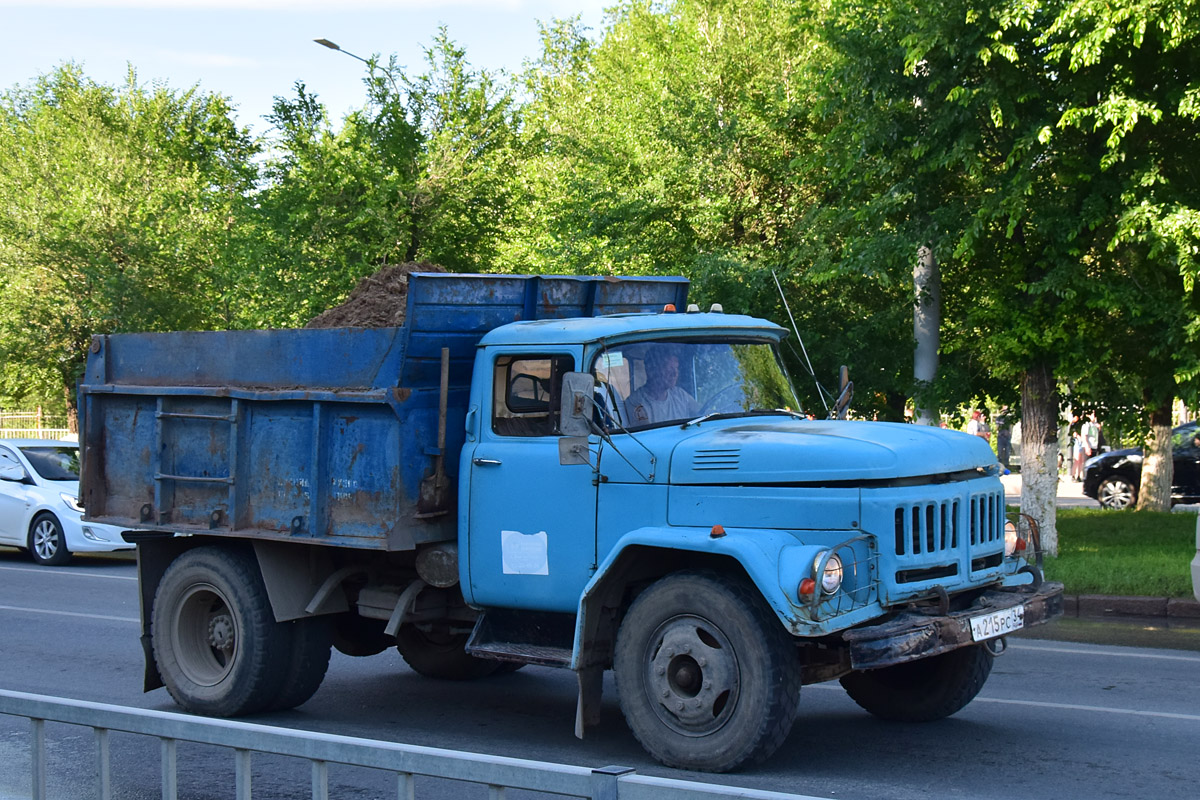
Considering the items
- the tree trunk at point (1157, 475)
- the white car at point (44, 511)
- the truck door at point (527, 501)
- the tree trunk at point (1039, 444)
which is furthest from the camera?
the tree trunk at point (1157, 475)

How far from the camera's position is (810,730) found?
7430mm

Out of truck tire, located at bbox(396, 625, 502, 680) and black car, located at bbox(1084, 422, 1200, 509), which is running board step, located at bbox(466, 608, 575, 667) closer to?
truck tire, located at bbox(396, 625, 502, 680)

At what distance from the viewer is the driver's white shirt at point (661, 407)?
693 centimetres

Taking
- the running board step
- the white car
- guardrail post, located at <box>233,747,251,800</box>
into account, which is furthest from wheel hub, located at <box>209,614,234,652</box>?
the white car

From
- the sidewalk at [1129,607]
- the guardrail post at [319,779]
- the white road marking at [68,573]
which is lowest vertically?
the white road marking at [68,573]

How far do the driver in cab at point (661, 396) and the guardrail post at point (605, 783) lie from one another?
374 centimetres

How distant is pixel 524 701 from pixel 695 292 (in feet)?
31.2

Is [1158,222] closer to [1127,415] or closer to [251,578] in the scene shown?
[1127,415]

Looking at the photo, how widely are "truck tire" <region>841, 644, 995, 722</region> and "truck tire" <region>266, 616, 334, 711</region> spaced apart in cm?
311

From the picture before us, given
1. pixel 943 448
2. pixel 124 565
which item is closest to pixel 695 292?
pixel 124 565

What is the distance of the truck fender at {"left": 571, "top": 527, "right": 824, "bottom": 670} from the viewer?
5.89m

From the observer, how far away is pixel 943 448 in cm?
660

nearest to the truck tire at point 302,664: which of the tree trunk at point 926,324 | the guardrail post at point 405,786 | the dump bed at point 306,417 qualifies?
the dump bed at point 306,417

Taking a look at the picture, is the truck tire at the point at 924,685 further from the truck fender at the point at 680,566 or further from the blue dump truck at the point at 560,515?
the truck fender at the point at 680,566
